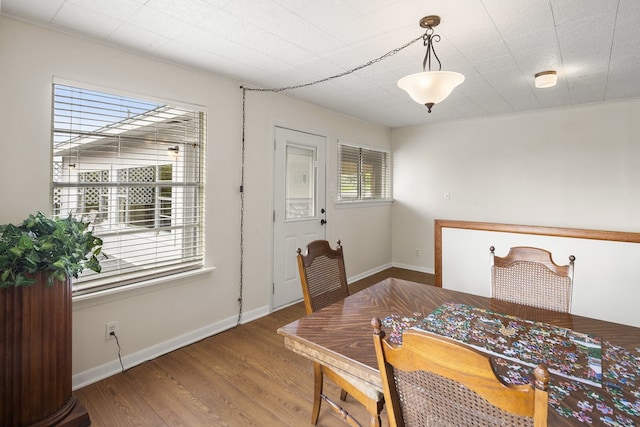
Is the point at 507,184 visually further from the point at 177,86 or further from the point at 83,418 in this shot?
the point at 83,418

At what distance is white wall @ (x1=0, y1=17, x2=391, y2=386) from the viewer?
1.93 metres

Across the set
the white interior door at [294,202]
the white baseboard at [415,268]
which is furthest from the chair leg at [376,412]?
the white baseboard at [415,268]

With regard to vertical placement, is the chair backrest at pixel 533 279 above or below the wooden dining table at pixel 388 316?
above

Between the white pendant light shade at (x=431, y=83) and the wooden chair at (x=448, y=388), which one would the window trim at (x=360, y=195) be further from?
the wooden chair at (x=448, y=388)

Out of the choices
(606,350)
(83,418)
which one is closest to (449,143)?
(606,350)

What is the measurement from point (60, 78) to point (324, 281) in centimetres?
212

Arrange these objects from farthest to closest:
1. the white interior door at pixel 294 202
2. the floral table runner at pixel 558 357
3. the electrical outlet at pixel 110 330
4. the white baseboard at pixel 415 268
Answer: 1. the white baseboard at pixel 415 268
2. the white interior door at pixel 294 202
3. the electrical outlet at pixel 110 330
4. the floral table runner at pixel 558 357

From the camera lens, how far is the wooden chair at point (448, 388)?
674mm

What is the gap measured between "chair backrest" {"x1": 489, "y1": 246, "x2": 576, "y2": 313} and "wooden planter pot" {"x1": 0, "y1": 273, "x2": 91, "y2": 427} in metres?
2.49

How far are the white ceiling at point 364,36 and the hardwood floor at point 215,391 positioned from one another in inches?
92.4

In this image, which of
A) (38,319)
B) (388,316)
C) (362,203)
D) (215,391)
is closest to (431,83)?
(388,316)

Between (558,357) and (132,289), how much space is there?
2573 millimetres

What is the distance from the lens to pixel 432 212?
5.15 meters

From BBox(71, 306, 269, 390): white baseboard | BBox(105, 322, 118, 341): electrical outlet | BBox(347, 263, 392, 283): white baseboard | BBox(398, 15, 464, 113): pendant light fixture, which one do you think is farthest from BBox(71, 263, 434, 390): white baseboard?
BBox(398, 15, 464, 113): pendant light fixture
